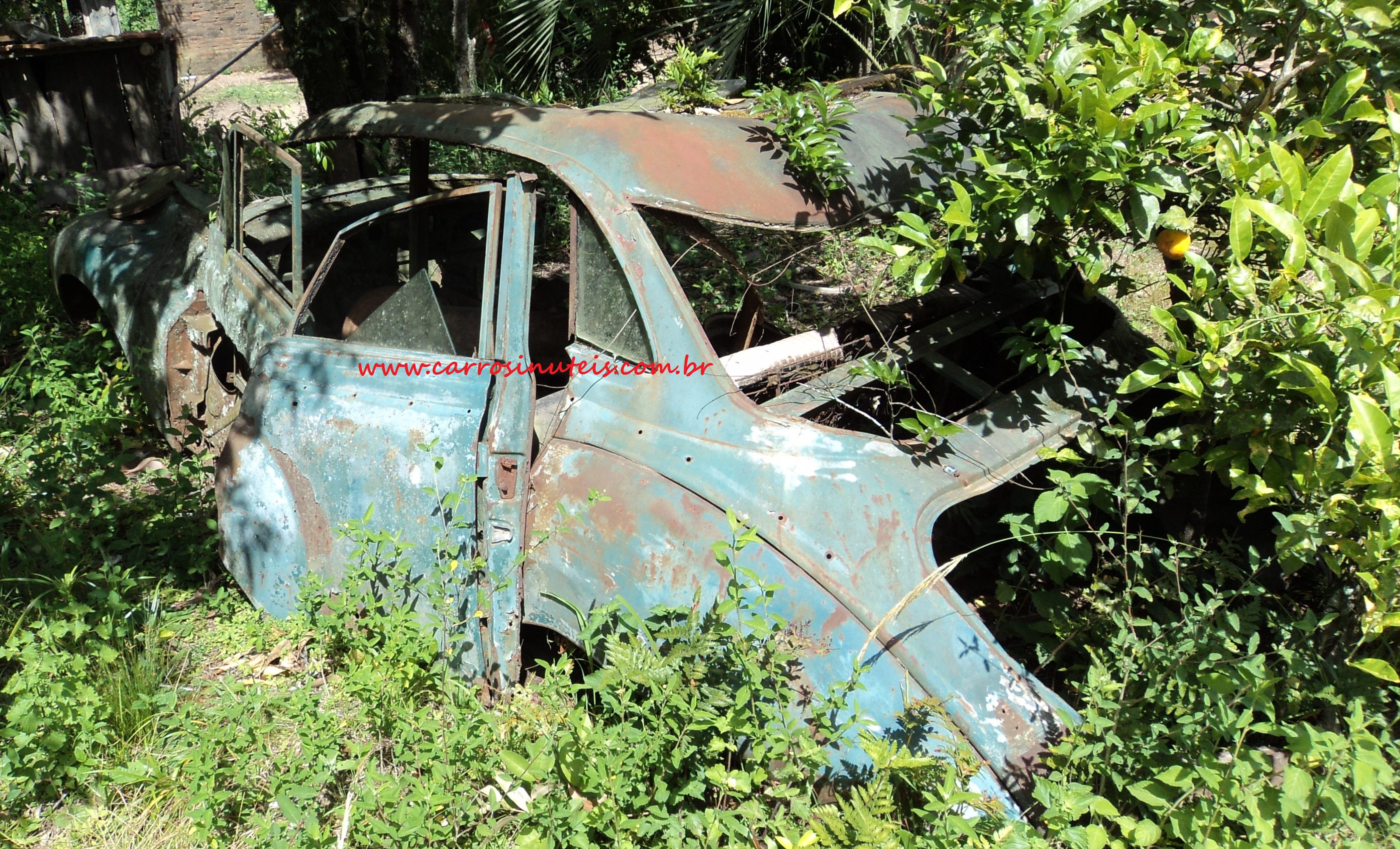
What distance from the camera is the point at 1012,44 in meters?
2.47

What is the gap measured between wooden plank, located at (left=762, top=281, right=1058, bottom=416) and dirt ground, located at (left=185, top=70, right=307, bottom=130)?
1005cm

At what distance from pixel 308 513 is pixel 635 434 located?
110 centimetres

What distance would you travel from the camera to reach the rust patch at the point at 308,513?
3.00 metres

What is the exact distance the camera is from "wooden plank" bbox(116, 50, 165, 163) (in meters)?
8.56

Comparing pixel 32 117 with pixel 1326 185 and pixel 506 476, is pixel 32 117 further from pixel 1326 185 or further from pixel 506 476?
pixel 1326 185

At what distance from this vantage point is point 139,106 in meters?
8.71

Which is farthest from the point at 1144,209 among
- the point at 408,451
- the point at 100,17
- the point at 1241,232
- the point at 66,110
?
the point at 100,17

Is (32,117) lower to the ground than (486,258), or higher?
lower

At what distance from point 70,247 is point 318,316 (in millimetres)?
1969

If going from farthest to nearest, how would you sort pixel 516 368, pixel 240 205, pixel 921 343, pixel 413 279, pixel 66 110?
pixel 66 110 < pixel 240 205 < pixel 413 279 < pixel 921 343 < pixel 516 368

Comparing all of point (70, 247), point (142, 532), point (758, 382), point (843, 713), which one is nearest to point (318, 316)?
point (142, 532)

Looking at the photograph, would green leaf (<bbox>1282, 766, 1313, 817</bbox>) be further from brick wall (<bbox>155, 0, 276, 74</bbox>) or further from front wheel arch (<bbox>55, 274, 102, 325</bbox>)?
brick wall (<bbox>155, 0, 276, 74</bbox>)

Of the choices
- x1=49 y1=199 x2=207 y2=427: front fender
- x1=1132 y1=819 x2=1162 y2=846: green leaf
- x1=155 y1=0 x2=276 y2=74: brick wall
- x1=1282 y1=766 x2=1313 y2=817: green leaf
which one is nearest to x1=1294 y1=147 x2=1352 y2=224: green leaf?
Result: x1=1282 y1=766 x2=1313 y2=817: green leaf

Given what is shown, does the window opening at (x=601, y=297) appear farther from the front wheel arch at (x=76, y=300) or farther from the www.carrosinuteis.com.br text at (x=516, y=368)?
the front wheel arch at (x=76, y=300)
